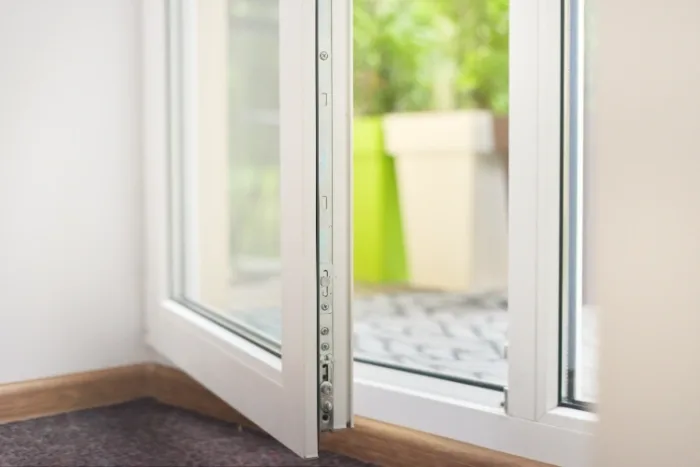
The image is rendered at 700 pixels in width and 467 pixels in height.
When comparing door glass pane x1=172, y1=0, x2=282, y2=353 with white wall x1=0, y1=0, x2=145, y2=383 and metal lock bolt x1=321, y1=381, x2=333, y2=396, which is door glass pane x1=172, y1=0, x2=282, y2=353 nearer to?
white wall x1=0, y1=0, x2=145, y2=383

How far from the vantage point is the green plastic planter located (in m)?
2.81

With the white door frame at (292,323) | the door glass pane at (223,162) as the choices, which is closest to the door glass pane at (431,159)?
the door glass pane at (223,162)

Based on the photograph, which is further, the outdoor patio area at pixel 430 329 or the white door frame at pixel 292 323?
the outdoor patio area at pixel 430 329

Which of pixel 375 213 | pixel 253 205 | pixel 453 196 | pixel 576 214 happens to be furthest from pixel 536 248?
pixel 375 213

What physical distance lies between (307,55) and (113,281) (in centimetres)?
79

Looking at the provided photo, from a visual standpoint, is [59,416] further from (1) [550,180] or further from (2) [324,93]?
(1) [550,180]

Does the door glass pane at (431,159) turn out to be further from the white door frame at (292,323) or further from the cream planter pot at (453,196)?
the white door frame at (292,323)

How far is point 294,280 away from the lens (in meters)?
1.04

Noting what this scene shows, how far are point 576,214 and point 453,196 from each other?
1.57 metres

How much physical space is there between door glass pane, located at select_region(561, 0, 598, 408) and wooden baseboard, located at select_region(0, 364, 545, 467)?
0.41 feet

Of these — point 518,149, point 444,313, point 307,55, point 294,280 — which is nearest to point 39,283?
point 294,280

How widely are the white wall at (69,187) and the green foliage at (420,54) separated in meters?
1.44

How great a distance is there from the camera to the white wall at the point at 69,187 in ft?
4.78

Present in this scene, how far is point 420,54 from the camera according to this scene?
2945mm
